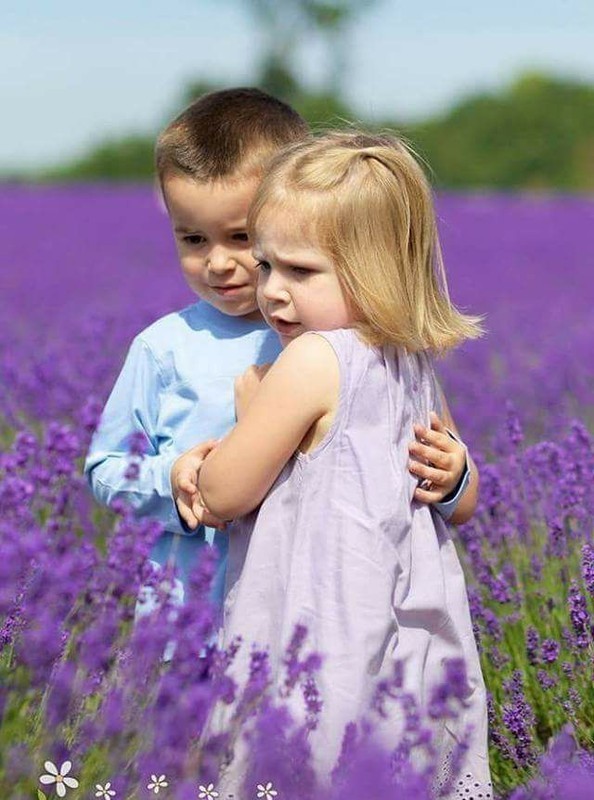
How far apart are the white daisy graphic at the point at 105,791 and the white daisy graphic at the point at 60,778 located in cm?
3

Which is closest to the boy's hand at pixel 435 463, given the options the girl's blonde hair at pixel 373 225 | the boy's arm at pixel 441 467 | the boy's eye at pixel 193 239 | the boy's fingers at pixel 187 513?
the boy's arm at pixel 441 467

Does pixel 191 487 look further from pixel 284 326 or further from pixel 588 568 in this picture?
pixel 588 568

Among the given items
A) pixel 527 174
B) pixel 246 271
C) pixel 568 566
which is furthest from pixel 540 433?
pixel 527 174

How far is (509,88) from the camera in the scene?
4672cm

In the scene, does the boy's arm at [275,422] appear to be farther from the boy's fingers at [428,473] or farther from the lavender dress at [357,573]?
the boy's fingers at [428,473]

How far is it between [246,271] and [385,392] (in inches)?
15.1

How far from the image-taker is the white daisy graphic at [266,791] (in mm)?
2049

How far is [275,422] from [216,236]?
0.46m

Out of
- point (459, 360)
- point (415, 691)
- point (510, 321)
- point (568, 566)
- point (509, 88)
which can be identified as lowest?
point (509, 88)

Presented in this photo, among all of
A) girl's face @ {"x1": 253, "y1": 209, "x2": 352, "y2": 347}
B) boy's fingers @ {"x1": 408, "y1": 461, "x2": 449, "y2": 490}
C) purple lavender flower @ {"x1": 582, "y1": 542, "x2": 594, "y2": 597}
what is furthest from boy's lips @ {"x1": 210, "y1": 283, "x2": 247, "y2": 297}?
purple lavender flower @ {"x1": 582, "y1": 542, "x2": 594, "y2": 597}

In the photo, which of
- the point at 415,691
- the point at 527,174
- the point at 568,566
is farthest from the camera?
the point at 527,174

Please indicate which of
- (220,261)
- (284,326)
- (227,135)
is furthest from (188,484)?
(227,135)

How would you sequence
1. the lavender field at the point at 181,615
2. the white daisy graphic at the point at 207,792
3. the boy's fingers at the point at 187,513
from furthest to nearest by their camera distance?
the boy's fingers at the point at 187,513 → the white daisy graphic at the point at 207,792 → the lavender field at the point at 181,615

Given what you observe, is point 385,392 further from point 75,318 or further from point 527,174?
point 527,174
